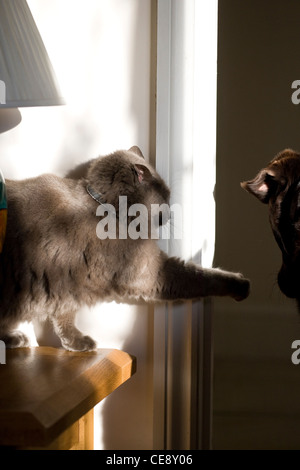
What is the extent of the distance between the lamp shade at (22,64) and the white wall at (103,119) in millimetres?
164

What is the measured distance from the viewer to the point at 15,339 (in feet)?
3.54

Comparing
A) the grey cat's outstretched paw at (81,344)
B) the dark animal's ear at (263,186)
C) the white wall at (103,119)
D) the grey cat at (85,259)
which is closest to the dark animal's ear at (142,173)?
the grey cat at (85,259)

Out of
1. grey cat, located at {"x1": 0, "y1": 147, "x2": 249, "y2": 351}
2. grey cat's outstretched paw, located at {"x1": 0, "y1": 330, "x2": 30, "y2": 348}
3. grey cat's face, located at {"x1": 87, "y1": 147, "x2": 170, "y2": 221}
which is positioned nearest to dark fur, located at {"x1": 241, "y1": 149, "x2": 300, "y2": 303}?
grey cat, located at {"x1": 0, "y1": 147, "x2": 249, "y2": 351}

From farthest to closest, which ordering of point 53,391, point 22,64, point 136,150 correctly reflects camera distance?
point 136,150 → point 22,64 → point 53,391

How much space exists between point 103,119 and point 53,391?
647 mm

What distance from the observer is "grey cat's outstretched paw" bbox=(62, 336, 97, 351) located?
107 cm

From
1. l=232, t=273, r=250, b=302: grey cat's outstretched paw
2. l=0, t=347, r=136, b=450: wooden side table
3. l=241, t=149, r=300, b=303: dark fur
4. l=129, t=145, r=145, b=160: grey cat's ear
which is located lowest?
l=0, t=347, r=136, b=450: wooden side table

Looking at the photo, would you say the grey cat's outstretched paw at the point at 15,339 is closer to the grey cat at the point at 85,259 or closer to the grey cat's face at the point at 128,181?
the grey cat at the point at 85,259

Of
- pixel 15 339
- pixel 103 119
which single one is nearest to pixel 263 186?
pixel 103 119

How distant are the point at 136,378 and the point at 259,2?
0.93 metres

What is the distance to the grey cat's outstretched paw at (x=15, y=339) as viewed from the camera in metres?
1.08

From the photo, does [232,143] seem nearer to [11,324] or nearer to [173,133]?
[173,133]

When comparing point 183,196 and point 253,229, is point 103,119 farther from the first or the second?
point 253,229

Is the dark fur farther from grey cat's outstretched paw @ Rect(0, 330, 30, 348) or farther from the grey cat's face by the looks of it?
grey cat's outstretched paw @ Rect(0, 330, 30, 348)
